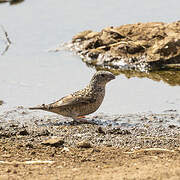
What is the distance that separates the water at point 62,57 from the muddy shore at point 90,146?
0.87 m

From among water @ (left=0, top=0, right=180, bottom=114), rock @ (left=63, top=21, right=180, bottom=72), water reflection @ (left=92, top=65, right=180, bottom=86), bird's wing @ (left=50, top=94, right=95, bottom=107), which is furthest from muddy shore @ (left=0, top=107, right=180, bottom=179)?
rock @ (left=63, top=21, right=180, bottom=72)

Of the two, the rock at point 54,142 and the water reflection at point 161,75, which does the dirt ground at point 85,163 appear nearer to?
the rock at point 54,142

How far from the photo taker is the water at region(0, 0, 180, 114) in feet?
42.2

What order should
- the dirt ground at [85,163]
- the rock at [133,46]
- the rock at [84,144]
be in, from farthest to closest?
the rock at [133,46], the rock at [84,144], the dirt ground at [85,163]

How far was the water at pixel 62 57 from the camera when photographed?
42.2 ft

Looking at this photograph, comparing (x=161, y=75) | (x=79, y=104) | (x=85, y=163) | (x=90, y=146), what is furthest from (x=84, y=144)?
(x=161, y=75)

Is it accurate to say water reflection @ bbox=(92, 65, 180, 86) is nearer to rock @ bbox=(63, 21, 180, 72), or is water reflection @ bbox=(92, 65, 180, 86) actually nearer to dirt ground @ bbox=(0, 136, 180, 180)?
rock @ bbox=(63, 21, 180, 72)

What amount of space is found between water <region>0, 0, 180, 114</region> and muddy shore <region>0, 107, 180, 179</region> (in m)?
0.87

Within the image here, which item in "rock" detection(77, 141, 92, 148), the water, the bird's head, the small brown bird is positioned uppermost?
"rock" detection(77, 141, 92, 148)

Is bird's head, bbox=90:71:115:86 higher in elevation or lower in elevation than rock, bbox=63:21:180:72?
higher

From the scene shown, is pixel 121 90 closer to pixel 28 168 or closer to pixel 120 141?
pixel 120 141

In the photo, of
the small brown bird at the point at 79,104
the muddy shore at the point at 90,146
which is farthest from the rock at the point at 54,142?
the small brown bird at the point at 79,104

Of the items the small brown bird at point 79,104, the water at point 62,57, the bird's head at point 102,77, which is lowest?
the water at point 62,57

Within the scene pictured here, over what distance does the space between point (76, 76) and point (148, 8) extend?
27.0ft
